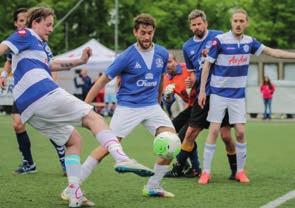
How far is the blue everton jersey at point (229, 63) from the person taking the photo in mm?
9445

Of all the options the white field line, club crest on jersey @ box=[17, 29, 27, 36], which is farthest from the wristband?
the white field line

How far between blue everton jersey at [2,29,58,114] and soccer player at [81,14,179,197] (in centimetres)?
78

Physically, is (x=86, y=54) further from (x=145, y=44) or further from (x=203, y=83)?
(x=203, y=83)

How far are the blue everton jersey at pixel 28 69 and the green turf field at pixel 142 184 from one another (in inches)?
43.7

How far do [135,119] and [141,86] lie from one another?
0.37 meters

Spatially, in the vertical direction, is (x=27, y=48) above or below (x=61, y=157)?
above

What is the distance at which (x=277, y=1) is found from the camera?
54.4 m

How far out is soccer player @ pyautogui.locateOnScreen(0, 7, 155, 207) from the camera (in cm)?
709

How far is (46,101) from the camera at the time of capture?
7.12 meters

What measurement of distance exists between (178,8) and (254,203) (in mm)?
45926

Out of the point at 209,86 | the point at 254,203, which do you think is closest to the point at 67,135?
the point at 254,203

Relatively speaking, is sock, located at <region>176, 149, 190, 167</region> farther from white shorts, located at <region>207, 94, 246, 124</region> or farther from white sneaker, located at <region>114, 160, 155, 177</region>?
white sneaker, located at <region>114, 160, 155, 177</region>

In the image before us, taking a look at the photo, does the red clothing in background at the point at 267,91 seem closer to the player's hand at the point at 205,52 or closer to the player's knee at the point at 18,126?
the player's knee at the point at 18,126

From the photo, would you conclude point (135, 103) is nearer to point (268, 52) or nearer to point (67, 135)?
point (67, 135)
